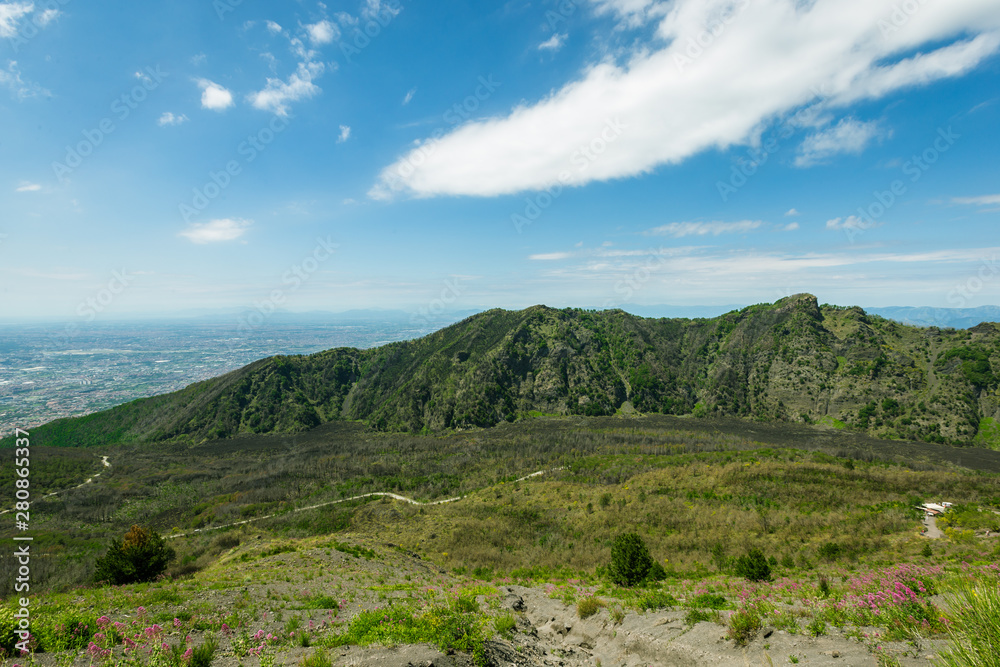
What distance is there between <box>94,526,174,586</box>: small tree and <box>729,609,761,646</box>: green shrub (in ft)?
101

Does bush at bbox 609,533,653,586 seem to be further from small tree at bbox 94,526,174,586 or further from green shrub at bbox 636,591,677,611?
small tree at bbox 94,526,174,586

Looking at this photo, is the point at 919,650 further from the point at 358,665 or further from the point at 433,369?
the point at 433,369

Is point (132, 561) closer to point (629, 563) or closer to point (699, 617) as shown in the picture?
point (629, 563)

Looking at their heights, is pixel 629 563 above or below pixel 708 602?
below

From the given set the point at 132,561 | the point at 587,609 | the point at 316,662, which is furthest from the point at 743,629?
the point at 132,561

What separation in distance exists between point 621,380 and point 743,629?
116 metres

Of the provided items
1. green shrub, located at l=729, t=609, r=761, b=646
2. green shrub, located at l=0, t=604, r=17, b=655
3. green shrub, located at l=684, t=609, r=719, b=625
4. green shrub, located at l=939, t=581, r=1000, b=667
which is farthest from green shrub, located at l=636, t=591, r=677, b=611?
green shrub, located at l=0, t=604, r=17, b=655

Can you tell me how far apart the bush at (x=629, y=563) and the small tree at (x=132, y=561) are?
2808 centimetres

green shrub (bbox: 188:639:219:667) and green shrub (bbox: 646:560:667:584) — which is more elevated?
green shrub (bbox: 188:639:219:667)

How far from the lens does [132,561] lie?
22047mm

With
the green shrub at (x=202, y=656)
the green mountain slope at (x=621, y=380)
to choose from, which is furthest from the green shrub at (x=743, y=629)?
the green mountain slope at (x=621, y=380)

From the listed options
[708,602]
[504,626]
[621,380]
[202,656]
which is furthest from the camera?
[621,380]

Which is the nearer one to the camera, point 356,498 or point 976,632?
point 976,632

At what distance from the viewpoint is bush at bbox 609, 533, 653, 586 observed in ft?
69.9
